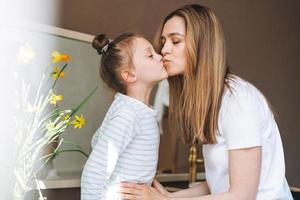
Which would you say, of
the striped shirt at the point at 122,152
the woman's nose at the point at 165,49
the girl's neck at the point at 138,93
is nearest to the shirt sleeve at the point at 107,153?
the striped shirt at the point at 122,152

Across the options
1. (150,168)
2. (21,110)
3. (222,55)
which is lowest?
(150,168)

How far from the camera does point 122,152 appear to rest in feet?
4.79

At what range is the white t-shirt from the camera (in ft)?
4.60

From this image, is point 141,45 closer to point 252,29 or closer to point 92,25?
point 92,25

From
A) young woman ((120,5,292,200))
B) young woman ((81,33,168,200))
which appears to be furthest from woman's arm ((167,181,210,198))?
young woman ((81,33,168,200))

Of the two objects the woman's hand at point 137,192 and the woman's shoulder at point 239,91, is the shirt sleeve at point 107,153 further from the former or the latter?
the woman's shoulder at point 239,91

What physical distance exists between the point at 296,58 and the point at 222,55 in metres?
1.82

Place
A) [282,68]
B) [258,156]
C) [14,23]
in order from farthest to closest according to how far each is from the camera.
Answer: [282,68] → [14,23] → [258,156]

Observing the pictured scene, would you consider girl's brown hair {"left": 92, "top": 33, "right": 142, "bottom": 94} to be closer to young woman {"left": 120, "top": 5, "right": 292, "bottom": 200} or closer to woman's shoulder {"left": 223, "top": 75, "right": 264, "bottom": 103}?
young woman {"left": 120, "top": 5, "right": 292, "bottom": 200}

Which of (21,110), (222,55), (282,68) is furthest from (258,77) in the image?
(21,110)

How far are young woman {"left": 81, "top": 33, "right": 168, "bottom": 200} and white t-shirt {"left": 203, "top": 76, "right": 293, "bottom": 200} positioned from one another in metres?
0.20

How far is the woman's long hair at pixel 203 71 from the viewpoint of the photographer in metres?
1.48

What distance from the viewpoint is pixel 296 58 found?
3201mm

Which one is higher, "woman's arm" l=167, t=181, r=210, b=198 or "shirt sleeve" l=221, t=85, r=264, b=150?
"shirt sleeve" l=221, t=85, r=264, b=150
